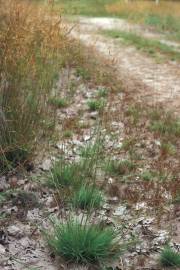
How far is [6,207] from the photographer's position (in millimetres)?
4516

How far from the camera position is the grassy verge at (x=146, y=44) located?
11968 millimetres

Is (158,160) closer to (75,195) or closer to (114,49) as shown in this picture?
(75,195)

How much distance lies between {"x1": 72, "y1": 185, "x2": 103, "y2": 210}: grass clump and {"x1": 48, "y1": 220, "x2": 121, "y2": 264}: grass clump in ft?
1.69

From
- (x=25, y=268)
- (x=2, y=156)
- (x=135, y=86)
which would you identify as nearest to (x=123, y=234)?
(x=25, y=268)

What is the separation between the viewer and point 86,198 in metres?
4.43

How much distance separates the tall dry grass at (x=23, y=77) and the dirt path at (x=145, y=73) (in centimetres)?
104

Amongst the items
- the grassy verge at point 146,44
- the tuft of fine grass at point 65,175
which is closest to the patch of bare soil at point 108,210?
the tuft of fine grass at point 65,175

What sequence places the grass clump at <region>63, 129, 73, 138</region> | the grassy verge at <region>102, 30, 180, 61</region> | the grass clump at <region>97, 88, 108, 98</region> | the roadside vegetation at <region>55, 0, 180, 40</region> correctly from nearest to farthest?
the grass clump at <region>63, 129, 73, 138</region> → the grass clump at <region>97, 88, 108, 98</region> → the grassy verge at <region>102, 30, 180, 61</region> → the roadside vegetation at <region>55, 0, 180, 40</region>

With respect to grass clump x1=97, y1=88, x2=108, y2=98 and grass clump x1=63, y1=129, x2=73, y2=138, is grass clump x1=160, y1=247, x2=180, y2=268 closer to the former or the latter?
grass clump x1=63, y1=129, x2=73, y2=138

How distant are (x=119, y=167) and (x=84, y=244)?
174 cm

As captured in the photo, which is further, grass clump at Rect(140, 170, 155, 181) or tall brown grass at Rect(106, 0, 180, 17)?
tall brown grass at Rect(106, 0, 180, 17)

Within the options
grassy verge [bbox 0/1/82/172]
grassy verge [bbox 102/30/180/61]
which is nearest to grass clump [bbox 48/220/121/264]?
grassy verge [bbox 0/1/82/172]

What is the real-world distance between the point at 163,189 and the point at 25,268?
5.71 feet

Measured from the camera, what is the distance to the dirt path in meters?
8.16
